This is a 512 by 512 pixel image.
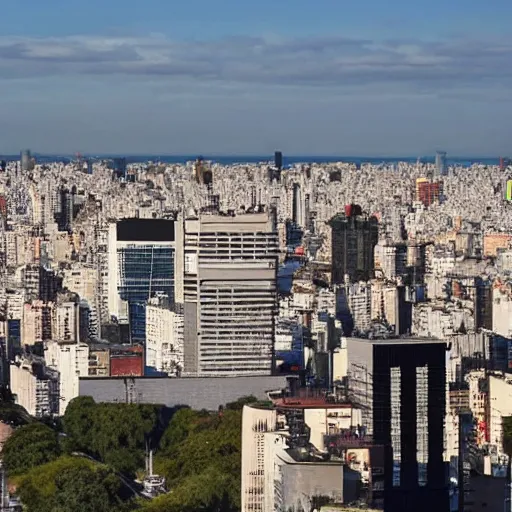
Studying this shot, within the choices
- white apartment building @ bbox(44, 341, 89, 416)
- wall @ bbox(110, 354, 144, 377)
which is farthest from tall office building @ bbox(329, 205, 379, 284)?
white apartment building @ bbox(44, 341, 89, 416)

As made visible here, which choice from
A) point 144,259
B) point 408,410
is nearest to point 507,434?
point 408,410

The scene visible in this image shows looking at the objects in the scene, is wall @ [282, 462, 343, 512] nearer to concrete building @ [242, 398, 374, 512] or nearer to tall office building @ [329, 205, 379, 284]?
concrete building @ [242, 398, 374, 512]

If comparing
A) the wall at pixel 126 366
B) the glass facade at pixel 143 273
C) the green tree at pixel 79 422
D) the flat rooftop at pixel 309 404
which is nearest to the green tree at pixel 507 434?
the flat rooftop at pixel 309 404

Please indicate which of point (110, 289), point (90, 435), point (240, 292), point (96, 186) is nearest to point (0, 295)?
point (110, 289)

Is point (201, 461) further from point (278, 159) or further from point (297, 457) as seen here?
point (278, 159)

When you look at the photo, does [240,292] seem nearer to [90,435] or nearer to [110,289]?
[90,435]

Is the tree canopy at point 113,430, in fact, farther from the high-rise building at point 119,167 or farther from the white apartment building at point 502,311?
the high-rise building at point 119,167
